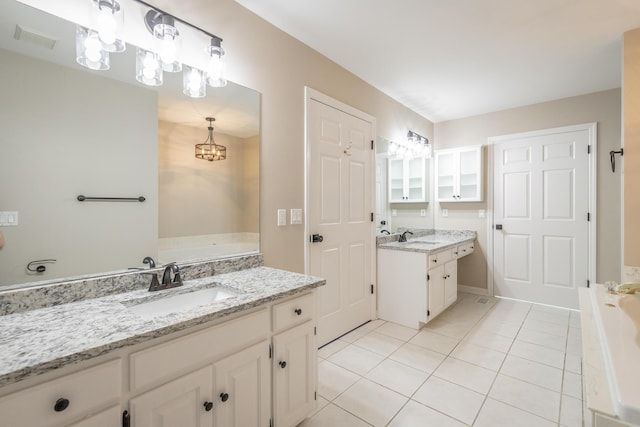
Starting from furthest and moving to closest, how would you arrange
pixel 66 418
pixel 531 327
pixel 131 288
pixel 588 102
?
pixel 588 102 → pixel 531 327 → pixel 131 288 → pixel 66 418

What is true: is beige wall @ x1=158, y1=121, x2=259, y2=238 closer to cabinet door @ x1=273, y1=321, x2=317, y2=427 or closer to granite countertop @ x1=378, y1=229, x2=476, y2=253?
cabinet door @ x1=273, y1=321, x2=317, y2=427

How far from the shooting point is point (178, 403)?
40.6 inches

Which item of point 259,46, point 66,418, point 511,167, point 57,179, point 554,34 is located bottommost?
point 66,418

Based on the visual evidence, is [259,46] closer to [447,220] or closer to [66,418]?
[66,418]

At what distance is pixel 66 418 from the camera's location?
0.80 metres

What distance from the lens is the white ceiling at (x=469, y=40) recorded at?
1.92 metres

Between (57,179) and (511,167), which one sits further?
(511,167)

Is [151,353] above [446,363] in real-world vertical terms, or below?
above

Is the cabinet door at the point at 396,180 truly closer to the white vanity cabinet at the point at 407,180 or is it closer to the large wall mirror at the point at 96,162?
the white vanity cabinet at the point at 407,180

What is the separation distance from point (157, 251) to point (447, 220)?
12.9 feet

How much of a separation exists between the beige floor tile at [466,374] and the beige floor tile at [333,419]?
784 mm

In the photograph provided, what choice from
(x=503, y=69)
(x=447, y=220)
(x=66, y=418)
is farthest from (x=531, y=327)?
(x=66, y=418)

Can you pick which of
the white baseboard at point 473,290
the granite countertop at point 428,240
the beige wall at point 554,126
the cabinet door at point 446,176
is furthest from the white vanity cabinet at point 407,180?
the white baseboard at point 473,290

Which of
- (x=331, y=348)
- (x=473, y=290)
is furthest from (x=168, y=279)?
(x=473, y=290)
